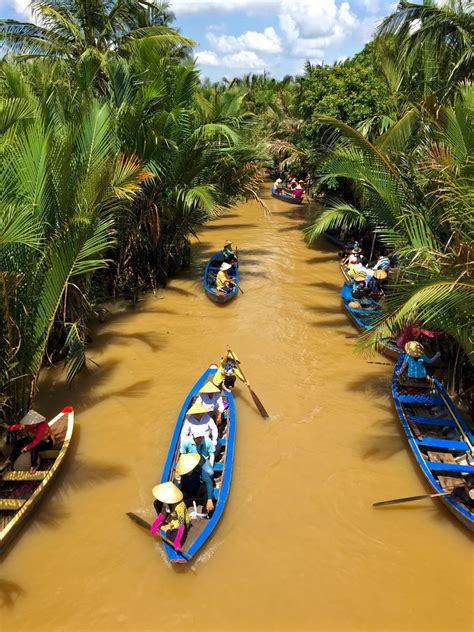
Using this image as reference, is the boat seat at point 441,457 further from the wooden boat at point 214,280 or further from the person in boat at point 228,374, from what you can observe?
the wooden boat at point 214,280

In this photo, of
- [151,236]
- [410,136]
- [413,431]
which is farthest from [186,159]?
[413,431]

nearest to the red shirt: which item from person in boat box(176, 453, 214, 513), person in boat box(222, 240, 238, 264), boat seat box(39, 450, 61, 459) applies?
boat seat box(39, 450, 61, 459)

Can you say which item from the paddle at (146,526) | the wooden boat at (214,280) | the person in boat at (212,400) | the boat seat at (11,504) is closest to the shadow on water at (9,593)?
the boat seat at (11,504)

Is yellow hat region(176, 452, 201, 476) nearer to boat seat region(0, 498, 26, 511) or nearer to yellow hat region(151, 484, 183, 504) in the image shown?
yellow hat region(151, 484, 183, 504)

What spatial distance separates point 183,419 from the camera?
22.2 feet

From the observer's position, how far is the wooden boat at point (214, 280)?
11492 mm

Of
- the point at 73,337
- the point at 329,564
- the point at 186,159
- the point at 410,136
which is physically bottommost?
the point at 329,564

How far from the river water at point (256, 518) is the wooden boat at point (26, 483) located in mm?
276

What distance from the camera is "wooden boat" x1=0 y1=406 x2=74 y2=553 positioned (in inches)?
202

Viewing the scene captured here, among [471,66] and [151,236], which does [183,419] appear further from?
[471,66]

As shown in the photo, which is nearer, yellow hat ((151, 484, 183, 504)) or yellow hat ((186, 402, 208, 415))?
yellow hat ((151, 484, 183, 504))

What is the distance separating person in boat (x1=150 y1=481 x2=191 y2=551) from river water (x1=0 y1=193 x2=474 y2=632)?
379 mm

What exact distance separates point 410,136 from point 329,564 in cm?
751

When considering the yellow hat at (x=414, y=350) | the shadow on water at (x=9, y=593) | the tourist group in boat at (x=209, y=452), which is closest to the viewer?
the shadow on water at (x=9, y=593)
